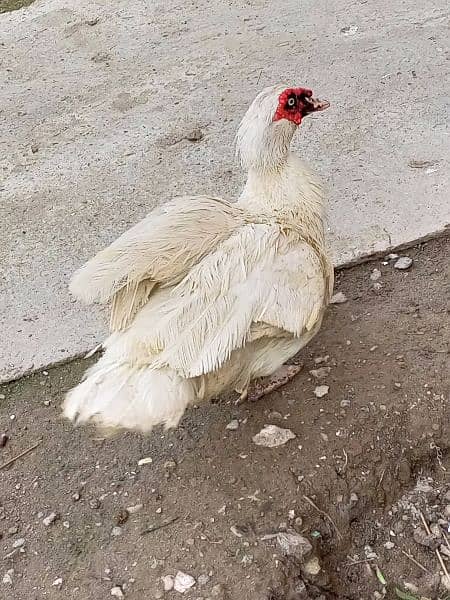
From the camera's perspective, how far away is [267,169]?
3.04 m

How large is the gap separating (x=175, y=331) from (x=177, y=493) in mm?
670

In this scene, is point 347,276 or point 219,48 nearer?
point 347,276

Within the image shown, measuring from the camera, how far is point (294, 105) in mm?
3041

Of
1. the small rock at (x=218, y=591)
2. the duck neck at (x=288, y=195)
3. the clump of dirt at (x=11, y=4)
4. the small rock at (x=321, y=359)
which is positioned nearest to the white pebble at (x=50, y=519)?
the small rock at (x=218, y=591)

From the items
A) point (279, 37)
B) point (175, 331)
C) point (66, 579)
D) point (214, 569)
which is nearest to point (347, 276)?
point (175, 331)

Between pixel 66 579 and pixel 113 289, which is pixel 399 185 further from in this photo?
pixel 66 579

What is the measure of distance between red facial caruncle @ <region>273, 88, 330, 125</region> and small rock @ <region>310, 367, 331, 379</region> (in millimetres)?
1024

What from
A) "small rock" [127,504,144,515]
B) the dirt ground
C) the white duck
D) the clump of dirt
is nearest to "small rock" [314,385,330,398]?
the dirt ground

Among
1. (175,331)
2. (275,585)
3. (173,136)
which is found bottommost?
(275,585)

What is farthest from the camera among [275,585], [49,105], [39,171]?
[49,105]

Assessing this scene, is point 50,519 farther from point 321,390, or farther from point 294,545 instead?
point 321,390

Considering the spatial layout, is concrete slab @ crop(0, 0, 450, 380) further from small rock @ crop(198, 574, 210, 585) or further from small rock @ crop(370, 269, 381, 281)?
small rock @ crop(198, 574, 210, 585)

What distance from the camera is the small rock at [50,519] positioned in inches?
113

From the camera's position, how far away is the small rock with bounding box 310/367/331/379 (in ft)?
10.8
